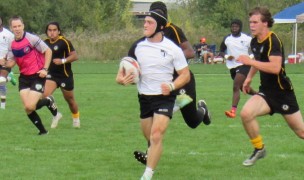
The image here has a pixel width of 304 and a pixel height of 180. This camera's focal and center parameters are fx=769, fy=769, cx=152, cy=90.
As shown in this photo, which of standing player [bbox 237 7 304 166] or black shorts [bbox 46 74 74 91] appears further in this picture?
black shorts [bbox 46 74 74 91]

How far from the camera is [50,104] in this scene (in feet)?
46.3

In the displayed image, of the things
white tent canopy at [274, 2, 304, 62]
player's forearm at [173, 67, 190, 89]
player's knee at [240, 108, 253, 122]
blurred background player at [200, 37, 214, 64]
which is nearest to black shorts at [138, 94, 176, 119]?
player's forearm at [173, 67, 190, 89]

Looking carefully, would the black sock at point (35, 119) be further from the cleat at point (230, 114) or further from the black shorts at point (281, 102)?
the black shorts at point (281, 102)

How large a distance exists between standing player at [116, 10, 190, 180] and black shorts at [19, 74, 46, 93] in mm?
4099

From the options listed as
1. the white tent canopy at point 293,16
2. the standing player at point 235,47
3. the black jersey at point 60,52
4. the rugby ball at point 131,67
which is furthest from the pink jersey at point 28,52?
the white tent canopy at point 293,16

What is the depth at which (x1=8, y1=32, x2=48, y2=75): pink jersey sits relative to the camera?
1284 centimetres

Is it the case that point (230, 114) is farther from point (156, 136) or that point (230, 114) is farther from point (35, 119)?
point (156, 136)

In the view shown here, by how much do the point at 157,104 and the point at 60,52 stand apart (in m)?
5.35

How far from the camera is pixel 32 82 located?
12992mm

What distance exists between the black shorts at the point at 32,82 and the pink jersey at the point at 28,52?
2.9 inches

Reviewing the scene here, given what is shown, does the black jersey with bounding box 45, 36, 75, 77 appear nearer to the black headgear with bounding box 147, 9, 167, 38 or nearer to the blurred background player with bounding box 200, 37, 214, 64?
the black headgear with bounding box 147, 9, 167, 38

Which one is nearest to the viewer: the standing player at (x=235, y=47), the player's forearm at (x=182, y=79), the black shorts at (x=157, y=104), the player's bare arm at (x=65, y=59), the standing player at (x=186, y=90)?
the player's forearm at (x=182, y=79)

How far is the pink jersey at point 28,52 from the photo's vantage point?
12.8 metres

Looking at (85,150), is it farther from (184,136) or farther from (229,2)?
(229,2)
